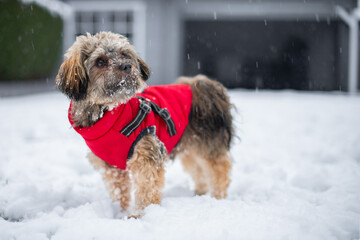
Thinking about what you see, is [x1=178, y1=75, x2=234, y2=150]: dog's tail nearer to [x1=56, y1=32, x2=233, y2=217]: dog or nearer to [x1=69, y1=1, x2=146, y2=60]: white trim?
[x1=56, y1=32, x2=233, y2=217]: dog

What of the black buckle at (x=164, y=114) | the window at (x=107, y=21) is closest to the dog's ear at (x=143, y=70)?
the black buckle at (x=164, y=114)

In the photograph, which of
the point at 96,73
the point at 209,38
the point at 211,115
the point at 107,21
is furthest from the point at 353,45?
the point at 96,73

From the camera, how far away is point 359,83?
1490 cm

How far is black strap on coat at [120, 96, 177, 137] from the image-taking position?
8.55ft

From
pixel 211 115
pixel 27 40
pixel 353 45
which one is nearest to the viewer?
pixel 211 115

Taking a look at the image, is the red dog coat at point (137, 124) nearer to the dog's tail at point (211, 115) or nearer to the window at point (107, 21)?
the dog's tail at point (211, 115)

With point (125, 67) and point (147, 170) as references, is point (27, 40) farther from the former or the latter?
point (147, 170)

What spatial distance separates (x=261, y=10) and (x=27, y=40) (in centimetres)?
1036

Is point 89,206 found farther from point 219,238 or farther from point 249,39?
point 249,39

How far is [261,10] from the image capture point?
14.4 meters

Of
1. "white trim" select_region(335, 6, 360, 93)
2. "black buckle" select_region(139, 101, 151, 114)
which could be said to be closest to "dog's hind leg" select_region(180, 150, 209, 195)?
"black buckle" select_region(139, 101, 151, 114)

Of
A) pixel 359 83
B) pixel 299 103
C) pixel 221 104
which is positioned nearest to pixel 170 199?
pixel 221 104

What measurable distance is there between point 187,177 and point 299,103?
7.38m

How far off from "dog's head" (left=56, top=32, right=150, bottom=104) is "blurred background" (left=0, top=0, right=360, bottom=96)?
10.5m
